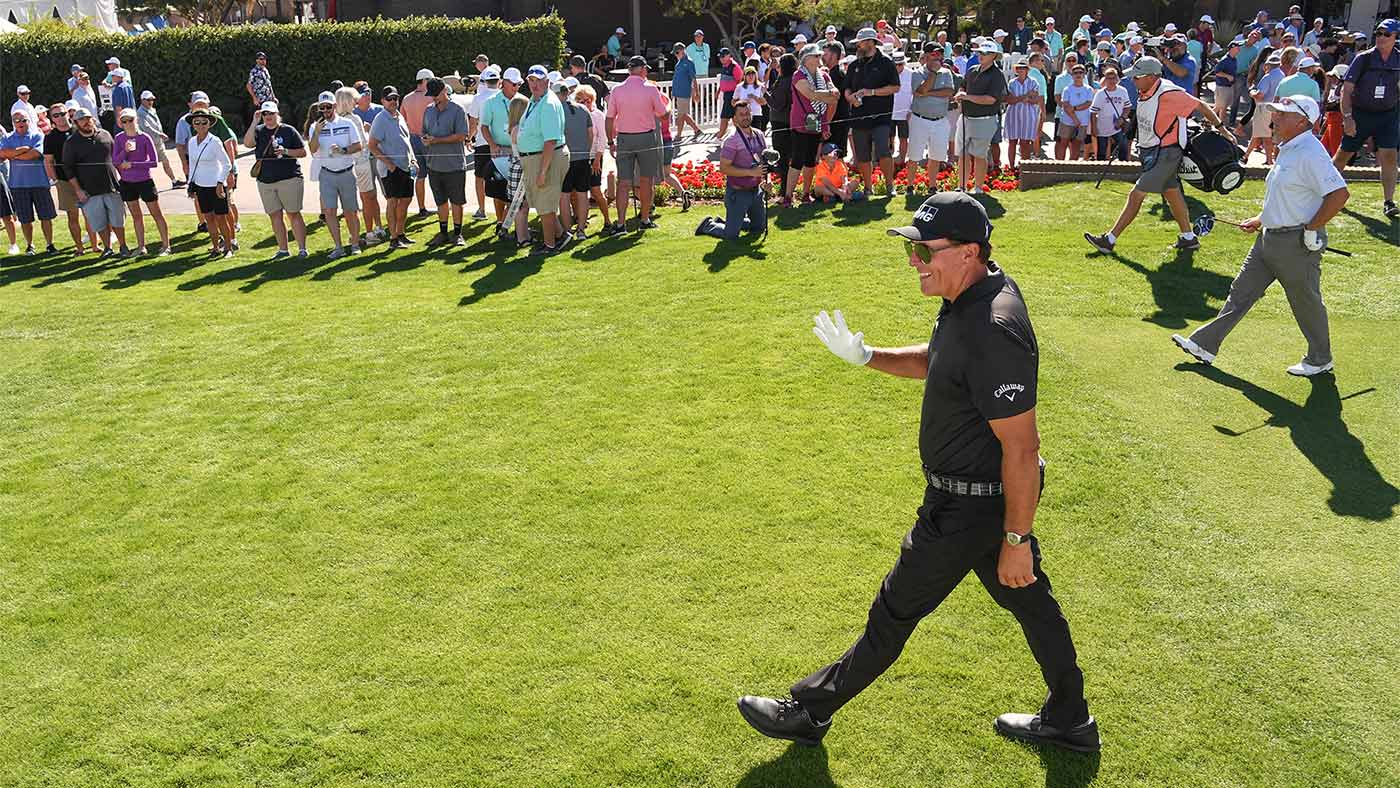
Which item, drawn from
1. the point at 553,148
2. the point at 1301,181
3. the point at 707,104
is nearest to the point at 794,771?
the point at 1301,181

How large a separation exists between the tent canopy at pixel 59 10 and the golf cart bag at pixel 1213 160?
2528 centimetres

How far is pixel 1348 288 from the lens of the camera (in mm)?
10070

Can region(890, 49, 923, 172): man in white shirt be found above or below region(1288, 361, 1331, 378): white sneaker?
above

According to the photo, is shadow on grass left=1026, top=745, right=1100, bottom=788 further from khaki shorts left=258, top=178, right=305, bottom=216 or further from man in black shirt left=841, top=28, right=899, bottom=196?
khaki shorts left=258, top=178, right=305, bottom=216

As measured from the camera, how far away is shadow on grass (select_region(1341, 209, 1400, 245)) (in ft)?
37.6

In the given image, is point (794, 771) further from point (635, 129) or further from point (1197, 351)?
point (635, 129)

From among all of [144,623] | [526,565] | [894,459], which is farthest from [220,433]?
[894,459]

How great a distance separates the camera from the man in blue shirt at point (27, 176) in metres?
13.0

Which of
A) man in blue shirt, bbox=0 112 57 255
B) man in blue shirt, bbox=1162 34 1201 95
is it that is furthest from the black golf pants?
man in blue shirt, bbox=0 112 57 255

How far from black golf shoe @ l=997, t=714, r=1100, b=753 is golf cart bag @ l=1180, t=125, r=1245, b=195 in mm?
7132

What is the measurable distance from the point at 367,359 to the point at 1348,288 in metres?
8.66

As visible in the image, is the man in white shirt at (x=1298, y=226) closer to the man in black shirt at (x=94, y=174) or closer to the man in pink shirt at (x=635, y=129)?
the man in pink shirt at (x=635, y=129)

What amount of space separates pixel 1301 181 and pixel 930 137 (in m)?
6.42

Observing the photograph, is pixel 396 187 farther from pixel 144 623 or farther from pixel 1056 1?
pixel 1056 1
